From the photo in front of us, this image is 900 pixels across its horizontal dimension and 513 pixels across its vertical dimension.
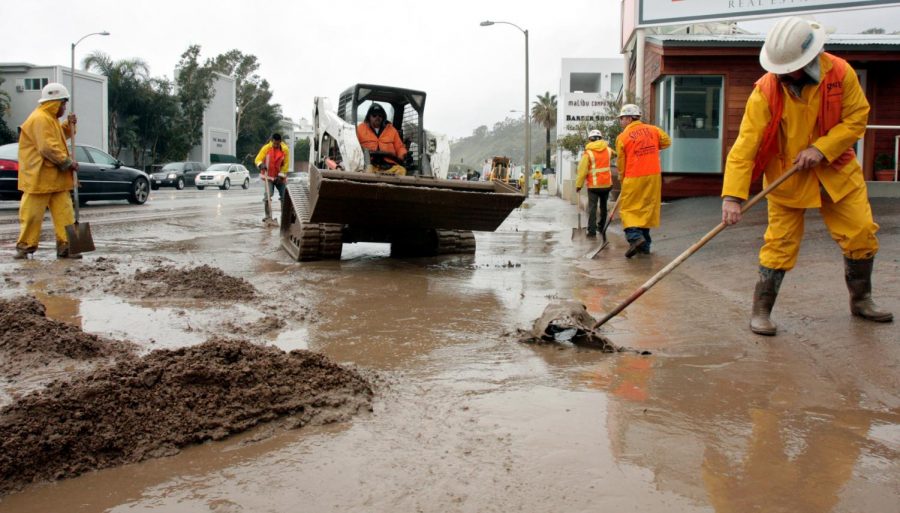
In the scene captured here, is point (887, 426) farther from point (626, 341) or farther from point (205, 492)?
point (205, 492)

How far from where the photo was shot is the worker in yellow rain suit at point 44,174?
831cm

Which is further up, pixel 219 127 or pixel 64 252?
pixel 219 127

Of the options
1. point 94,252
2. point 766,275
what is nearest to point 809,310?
point 766,275

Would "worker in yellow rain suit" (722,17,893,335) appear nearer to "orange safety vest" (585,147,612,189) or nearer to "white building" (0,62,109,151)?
"orange safety vest" (585,147,612,189)

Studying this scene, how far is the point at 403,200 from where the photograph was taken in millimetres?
7719

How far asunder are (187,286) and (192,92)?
53.4 metres

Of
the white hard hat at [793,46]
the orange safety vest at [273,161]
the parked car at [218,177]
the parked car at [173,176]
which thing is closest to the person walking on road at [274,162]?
the orange safety vest at [273,161]

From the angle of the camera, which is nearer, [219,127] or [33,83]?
[33,83]

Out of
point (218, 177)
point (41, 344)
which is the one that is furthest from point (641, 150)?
point (218, 177)

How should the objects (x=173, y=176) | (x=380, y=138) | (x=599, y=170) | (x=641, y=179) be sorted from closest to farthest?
(x=641, y=179) → (x=380, y=138) → (x=599, y=170) → (x=173, y=176)

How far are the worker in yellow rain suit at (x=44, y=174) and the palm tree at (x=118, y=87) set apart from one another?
4322 cm

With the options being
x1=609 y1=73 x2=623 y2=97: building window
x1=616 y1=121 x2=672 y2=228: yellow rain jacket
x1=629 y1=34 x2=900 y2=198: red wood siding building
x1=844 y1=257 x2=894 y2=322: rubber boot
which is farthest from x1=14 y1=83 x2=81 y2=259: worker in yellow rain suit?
x1=609 y1=73 x2=623 y2=97: building window

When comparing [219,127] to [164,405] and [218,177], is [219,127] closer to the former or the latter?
[218,177]

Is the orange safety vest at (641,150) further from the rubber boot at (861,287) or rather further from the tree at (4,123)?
the tree at (4,123)
